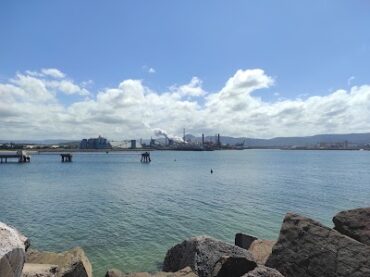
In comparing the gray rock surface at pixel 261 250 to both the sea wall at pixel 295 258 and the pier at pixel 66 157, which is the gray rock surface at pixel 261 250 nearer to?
the sea wall at pixel 295 258

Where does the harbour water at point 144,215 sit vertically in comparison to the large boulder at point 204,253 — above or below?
below

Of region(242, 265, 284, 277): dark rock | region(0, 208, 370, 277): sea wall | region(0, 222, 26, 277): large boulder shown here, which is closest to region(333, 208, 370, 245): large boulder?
region(0, 208, 370, 277): sea wall

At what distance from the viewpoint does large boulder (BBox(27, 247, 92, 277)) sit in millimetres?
11336

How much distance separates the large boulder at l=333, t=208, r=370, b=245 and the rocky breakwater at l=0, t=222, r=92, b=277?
8102mm

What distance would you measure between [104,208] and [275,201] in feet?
59.7

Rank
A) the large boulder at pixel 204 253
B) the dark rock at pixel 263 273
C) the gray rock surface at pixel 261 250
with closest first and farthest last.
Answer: the dark rock at pixel 263 273 → the large boulder at pixel 204 253 → the gray rock surface at pixel 261 250

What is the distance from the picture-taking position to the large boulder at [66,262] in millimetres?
11336

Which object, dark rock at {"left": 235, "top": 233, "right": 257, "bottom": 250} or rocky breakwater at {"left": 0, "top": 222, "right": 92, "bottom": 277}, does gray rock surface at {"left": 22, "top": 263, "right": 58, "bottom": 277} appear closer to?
rocky breakwater at {"left": 0, "top": 222, "right": 92, "bottom": 277}

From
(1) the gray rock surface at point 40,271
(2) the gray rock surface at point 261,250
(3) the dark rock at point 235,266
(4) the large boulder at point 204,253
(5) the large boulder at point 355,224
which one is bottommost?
(2) the gray rock surface at point 261,250

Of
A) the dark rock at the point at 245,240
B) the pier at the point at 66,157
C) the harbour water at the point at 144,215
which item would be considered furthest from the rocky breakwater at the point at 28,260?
the pier at the point at 66,157

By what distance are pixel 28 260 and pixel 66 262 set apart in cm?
190

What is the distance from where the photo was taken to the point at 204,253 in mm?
13836

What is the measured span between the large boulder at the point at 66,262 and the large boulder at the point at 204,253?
358cm

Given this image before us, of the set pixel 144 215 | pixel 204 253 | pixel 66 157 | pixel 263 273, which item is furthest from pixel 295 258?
pixel 66 157
